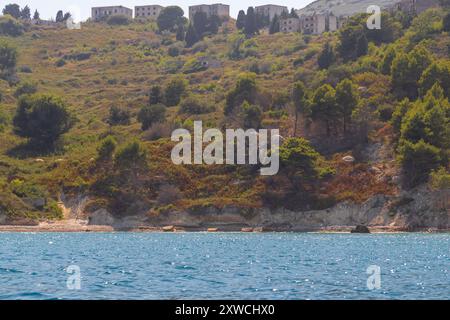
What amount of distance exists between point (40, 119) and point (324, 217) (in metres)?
49.7

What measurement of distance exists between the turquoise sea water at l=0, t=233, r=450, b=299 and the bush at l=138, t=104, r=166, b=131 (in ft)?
196

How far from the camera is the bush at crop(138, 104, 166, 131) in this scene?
14288 centimetres

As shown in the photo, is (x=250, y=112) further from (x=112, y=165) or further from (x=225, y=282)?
(x=225, y=282)

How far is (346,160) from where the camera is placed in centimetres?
11975

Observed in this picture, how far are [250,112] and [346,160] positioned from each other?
19.0 meters

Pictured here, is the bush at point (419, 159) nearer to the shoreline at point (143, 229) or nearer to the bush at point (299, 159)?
the shoreline at point (143, 229)

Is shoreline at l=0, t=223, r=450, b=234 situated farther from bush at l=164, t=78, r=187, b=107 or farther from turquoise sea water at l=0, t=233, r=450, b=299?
bush at l=164, t=78, r=187, b=107

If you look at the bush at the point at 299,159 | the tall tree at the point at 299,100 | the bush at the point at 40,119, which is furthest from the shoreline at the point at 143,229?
the bush at the point at 40,119

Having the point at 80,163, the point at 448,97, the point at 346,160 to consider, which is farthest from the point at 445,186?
the point at 80,163

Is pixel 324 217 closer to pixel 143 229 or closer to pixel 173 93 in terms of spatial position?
pixel 143 229

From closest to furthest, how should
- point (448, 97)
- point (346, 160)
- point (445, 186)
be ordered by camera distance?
point (445, 186) < point (346, 160) < point (448, 97)

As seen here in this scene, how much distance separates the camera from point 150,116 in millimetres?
142875

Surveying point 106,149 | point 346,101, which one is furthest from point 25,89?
point 346,101

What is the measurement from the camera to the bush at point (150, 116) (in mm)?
142875
